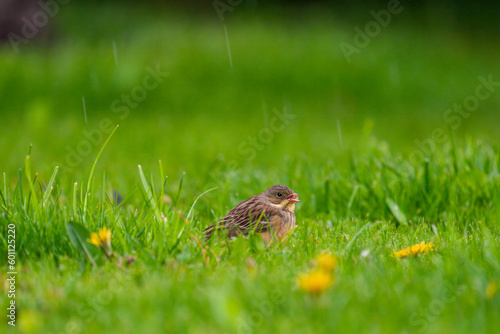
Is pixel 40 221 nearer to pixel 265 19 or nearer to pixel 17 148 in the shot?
pixel 17 148

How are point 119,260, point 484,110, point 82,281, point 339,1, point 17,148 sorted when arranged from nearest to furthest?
point 82,281 < point 119,260 < point 17,148 < point 484,110 < point 339,1

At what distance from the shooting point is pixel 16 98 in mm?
9250

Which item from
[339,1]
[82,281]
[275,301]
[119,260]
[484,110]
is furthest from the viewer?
[339,1]

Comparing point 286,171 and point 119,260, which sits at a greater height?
point 119,260

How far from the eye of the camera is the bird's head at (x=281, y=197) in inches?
163

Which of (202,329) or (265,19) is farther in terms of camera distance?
(265,19)

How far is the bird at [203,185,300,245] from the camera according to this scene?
371 centimetres

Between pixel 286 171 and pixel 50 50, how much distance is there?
7.02 meters

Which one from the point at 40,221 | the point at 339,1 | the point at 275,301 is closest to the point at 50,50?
the point at 339,1
